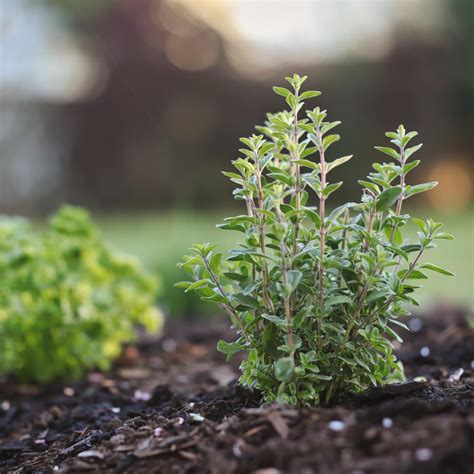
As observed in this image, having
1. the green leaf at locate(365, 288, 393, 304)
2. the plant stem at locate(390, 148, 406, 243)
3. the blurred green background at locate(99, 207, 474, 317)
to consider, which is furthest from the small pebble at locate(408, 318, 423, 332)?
the green leaf at locate(365, 288, 393, 304)

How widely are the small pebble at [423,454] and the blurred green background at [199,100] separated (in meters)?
10.9

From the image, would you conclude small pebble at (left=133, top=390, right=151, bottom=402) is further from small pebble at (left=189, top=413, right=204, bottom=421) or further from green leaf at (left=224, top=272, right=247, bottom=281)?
green leaf at (left=224, top=272, right=247, bottom=281)

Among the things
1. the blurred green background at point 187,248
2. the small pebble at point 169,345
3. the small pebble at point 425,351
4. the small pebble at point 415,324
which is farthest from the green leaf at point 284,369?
the blurred green background at point 187,248

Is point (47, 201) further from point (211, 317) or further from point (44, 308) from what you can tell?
point (44, 308)

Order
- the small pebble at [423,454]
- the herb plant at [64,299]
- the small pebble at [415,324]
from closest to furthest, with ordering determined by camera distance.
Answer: the small pebble at [423,454] < the herb plant at [64,299] < the small pebble at [415,324]

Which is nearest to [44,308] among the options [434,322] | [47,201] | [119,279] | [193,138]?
[119,279]

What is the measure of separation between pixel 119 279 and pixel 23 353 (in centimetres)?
74

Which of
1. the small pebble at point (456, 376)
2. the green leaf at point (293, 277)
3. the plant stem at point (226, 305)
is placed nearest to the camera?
the green leaf at point (293, 277)

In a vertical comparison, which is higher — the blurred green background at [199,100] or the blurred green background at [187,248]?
the blurred green background at [199,100]

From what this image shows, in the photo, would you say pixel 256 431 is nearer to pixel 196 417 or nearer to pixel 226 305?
pixel 196 417

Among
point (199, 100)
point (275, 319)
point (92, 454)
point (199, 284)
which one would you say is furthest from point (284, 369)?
point (199, 100)

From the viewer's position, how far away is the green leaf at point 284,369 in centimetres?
187

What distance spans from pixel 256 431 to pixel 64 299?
208cm

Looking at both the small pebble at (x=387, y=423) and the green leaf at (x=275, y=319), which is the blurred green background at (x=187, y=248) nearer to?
the green leaf at (x=275, y=319)
